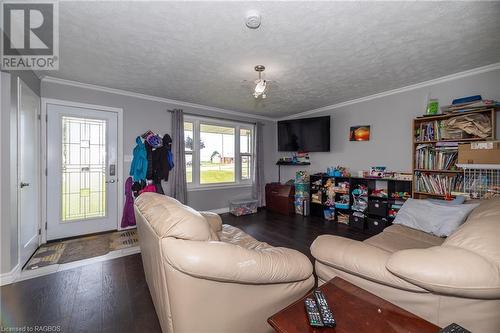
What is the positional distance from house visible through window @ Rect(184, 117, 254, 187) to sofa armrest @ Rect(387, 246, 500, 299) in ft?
13.0

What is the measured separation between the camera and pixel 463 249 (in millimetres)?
905

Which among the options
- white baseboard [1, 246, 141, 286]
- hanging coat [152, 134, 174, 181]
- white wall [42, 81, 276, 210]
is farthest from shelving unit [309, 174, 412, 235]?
white baseboard [1, 246, 141, 286]

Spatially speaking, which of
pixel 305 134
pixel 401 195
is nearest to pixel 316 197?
pixel 305 134

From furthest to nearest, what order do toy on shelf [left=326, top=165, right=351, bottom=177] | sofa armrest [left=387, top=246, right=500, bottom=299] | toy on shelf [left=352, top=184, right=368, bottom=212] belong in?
toy on shelf [left=326, top=165, right=351, bottom=177], toy on shelf [left=352, top=184, right=368, bottom=212], sofa armrest [left=387, top=246, right=500, bottom=299]

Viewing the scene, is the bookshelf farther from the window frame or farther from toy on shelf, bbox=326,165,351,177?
the window frame

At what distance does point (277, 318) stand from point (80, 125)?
384cm

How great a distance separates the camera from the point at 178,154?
4.03 meters

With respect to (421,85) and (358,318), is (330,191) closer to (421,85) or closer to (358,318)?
(421,85)

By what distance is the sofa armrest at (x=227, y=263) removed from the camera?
0.99 metres

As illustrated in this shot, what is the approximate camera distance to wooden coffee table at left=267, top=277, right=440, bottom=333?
85 centimetres

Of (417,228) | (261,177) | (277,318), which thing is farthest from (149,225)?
(261,177)

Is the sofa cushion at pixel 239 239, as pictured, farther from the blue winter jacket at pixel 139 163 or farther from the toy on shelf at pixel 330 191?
the toy on shelf at pixel 330 191

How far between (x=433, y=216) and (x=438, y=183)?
3.56 ft

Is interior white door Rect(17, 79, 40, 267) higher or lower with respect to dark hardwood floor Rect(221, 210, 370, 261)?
higher
